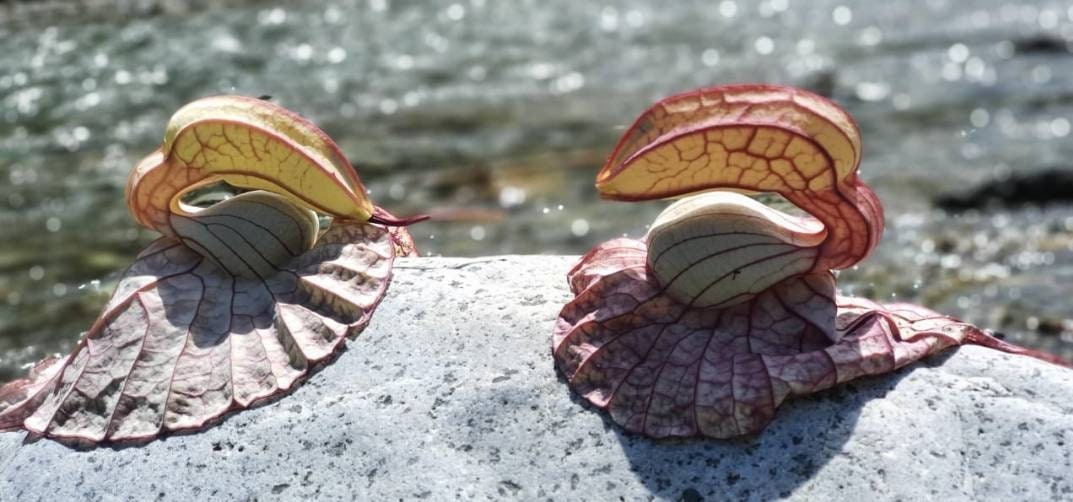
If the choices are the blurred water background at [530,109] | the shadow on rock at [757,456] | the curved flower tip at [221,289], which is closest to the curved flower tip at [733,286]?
the shadow on rock at [757,456]

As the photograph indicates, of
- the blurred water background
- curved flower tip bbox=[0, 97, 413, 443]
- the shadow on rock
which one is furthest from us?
the blurred water background

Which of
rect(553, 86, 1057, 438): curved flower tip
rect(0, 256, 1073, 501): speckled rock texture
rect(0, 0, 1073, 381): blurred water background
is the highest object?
rect(553, 86, 1057, 438): curved flower tip

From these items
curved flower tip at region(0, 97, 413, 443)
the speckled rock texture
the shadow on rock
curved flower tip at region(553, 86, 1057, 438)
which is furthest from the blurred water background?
the shadow on rock

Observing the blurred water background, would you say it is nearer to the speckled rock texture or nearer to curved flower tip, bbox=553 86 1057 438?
the speckled rock texture

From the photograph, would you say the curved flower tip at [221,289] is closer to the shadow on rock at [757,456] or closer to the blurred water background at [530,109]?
the shadow on rock at [757,456]

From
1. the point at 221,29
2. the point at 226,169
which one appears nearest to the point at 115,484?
the point at 226,169

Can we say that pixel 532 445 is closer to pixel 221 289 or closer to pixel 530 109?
pixel 221 289
